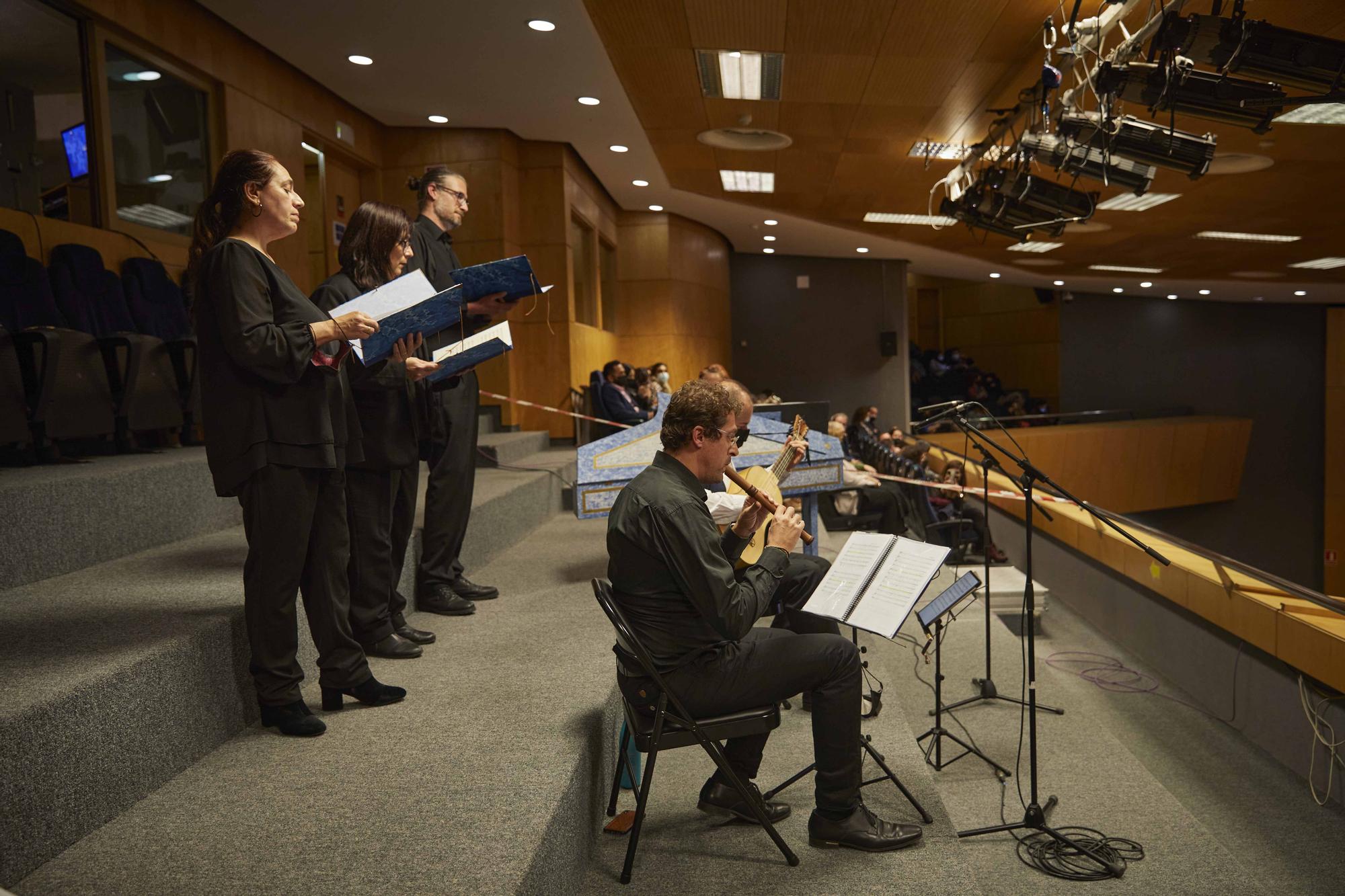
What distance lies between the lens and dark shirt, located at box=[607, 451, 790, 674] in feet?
6.96

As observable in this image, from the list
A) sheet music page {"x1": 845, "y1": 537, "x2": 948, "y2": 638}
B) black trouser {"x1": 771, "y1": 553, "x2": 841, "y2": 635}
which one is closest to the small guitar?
black trouser {"x1": 771, "y1": 553, "x2": 841, "y2": 635}

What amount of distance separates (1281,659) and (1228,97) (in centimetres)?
251

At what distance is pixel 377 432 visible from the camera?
8.62 ft

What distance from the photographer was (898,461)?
770 cm

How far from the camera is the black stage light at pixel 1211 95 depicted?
11.7 ft

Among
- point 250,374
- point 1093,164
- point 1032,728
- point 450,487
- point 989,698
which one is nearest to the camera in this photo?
point 250,374

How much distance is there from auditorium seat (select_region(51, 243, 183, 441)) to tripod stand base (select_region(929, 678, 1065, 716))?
11.2 ft

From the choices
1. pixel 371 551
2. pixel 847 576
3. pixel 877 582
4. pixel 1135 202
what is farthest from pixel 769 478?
pixel 1135 202

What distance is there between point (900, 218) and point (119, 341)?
8.47 m

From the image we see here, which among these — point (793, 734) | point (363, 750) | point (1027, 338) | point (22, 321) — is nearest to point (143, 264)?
point (22, 321)

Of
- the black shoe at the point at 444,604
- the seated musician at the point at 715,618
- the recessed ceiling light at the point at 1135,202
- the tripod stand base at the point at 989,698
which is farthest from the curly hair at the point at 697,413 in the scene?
the recessed ceiling light at the point at 1135,202

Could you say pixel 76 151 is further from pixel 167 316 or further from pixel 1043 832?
pixel 1043 832

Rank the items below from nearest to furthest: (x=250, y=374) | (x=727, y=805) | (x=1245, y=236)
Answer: (x=250, y=374), (x=727, y=805), (x=1245, y=236)

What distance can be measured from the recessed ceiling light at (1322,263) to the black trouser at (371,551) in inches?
469
